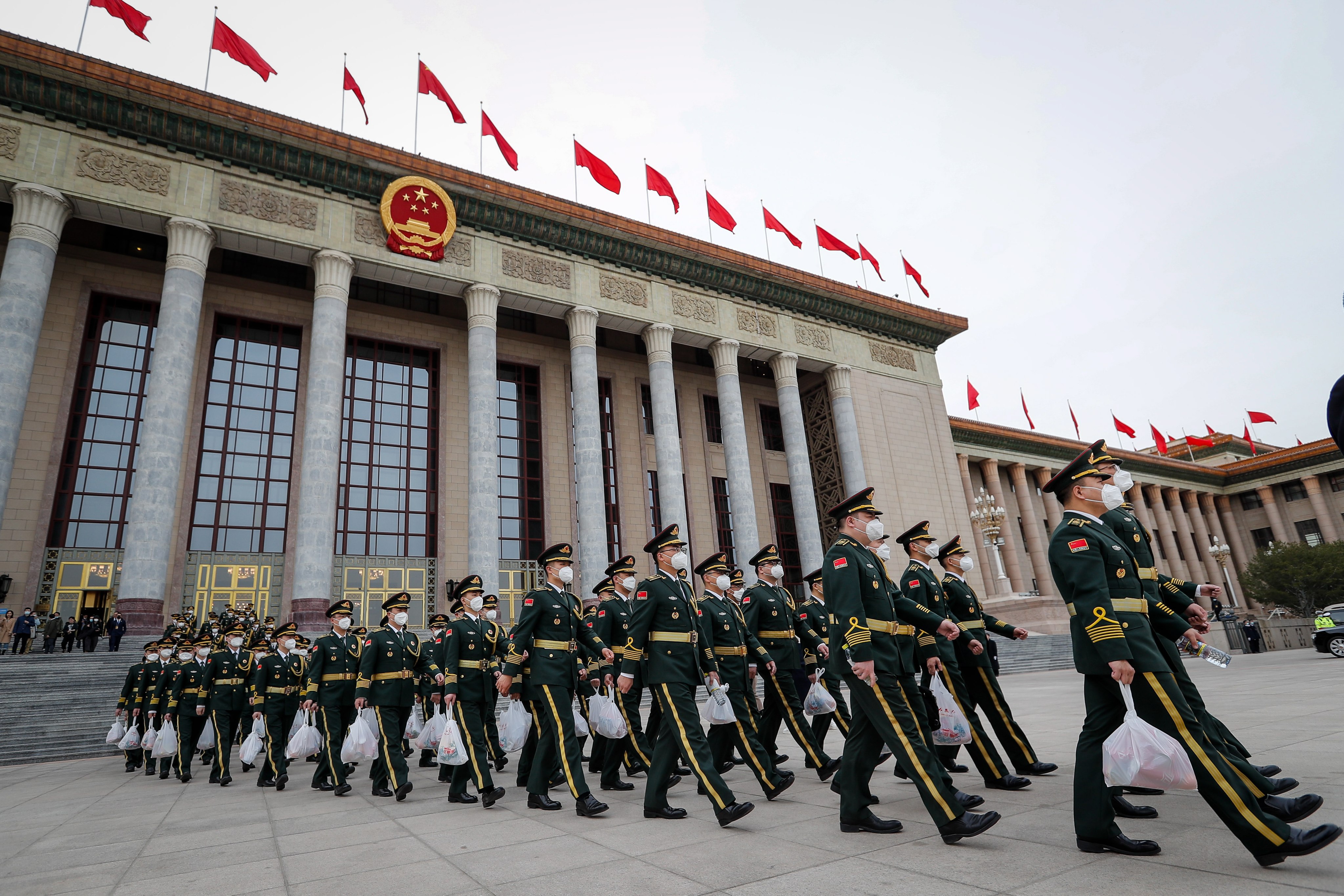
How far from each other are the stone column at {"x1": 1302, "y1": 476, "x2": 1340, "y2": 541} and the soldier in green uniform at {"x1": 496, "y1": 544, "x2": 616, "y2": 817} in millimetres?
63233

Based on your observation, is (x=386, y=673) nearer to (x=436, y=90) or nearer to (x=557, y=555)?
(x=557, y=555)

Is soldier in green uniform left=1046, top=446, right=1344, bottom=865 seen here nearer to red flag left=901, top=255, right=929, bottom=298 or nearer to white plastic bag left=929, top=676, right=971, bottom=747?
white plastic bag left=929, top=676, right=971, bottom=747

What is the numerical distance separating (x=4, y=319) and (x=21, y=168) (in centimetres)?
419

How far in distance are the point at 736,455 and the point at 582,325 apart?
290 inches

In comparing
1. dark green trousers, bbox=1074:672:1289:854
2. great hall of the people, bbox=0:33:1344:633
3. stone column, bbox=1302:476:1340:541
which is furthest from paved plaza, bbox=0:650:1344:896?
stone column, bbox=1302:476:1340:541

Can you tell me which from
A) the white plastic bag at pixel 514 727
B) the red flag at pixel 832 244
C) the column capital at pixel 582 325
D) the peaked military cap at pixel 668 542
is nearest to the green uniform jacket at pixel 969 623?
the peaked military cap at pixel 668 542

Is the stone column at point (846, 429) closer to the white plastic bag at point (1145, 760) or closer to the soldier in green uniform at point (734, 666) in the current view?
the soldier in green uniform at point (734, 666)

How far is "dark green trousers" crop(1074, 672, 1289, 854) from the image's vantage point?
10.3 ft

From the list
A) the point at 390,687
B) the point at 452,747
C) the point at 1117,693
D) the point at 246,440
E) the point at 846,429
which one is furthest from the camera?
the point at 846,429

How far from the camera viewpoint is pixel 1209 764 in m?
3.27

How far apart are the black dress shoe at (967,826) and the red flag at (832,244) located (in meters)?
27.7

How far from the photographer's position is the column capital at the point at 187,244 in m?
19.2

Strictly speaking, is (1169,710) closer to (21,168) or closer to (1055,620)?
(21,168)

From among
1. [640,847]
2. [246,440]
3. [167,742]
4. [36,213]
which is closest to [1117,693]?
[640,847]
